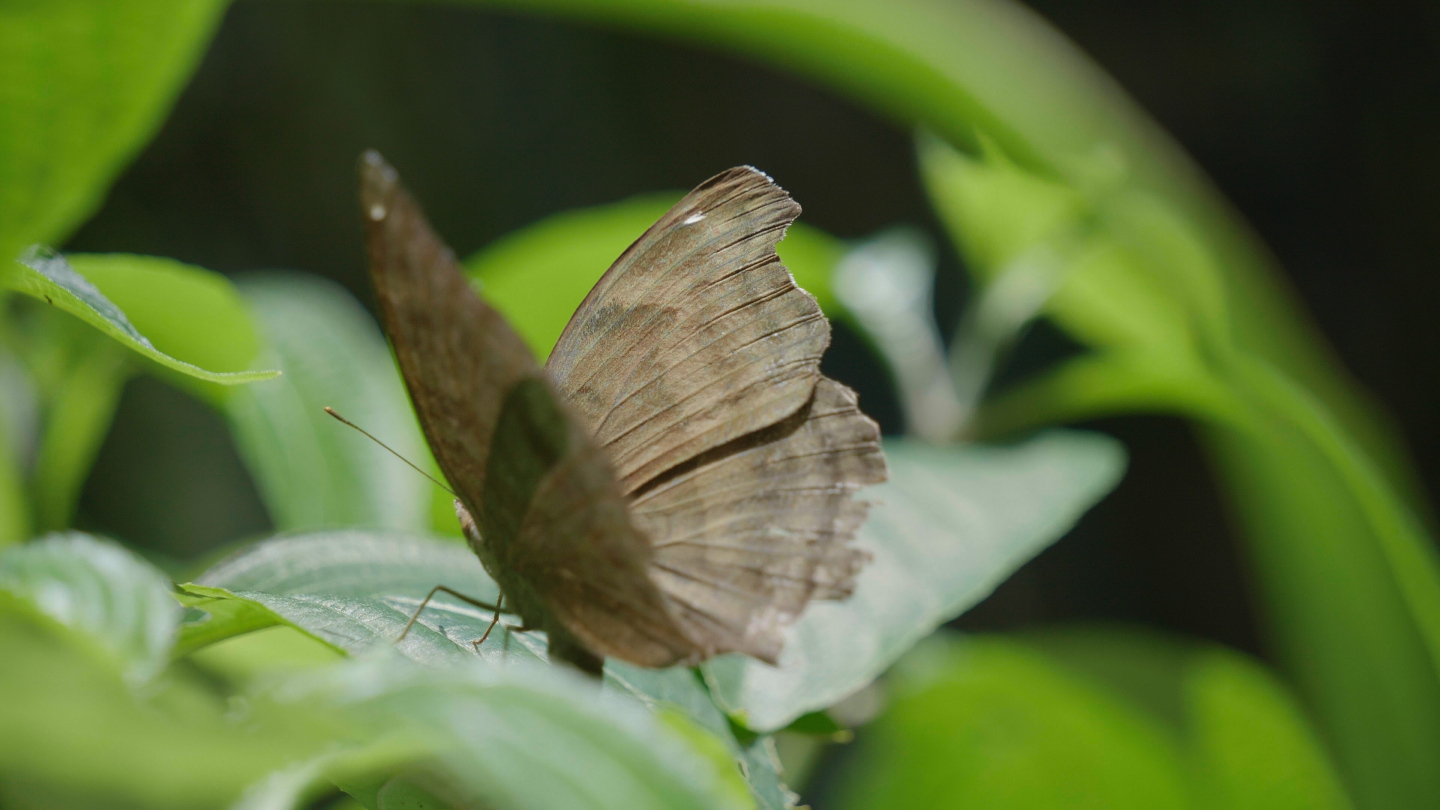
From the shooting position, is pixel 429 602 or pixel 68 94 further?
pixel 429 602

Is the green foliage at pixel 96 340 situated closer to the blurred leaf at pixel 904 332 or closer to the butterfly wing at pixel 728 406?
the butterfly wing at pixel 728 406

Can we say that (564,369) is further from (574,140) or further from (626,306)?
(574,140)

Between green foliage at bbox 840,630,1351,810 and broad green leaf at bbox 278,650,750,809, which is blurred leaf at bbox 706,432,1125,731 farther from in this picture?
broad green leaf at bbox 278,650,750,809

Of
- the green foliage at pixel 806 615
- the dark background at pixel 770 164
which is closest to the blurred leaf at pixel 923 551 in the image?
the green foliage at pixel 806 615

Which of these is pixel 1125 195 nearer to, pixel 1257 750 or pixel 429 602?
pixel 1257 750

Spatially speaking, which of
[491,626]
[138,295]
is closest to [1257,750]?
[491,626]

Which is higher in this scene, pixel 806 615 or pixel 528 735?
pixel 528 735

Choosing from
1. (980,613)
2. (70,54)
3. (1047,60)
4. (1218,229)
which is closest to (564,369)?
(70,54)
